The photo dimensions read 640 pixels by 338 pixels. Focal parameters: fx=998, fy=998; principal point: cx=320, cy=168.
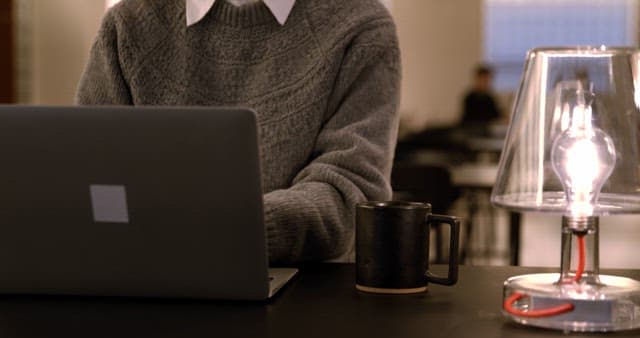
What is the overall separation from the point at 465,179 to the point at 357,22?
2.76m

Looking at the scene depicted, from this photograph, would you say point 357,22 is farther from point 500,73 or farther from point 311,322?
point 500,73

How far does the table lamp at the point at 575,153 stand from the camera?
0.98 metres

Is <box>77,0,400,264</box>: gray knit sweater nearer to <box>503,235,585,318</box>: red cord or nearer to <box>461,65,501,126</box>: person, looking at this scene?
<box>503,235,585,318</box>: red cord

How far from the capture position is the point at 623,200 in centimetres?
99

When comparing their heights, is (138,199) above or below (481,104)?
above

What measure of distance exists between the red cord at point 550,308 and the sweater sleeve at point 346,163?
0.38 m

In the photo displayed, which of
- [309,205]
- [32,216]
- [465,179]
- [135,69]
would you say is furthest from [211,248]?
[465,179]

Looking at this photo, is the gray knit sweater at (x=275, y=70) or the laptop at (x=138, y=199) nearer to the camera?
the laptop at (x=138, y=199)

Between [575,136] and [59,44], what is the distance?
4544 millimetres

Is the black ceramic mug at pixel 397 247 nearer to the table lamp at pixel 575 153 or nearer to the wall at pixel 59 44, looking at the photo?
the table lamp at pixel 575 153

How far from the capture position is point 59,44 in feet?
17.0

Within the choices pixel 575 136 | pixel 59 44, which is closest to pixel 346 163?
pixel 575 136

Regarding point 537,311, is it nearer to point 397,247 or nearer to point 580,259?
point 580,259

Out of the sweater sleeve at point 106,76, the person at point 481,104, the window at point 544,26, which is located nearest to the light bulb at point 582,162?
the sweater sleeve at point 106,76
